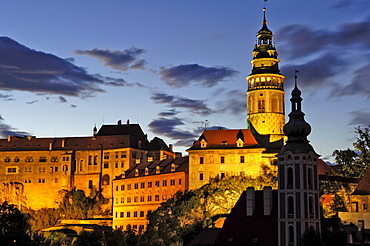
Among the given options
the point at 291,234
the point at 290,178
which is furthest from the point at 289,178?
the point at 291,234

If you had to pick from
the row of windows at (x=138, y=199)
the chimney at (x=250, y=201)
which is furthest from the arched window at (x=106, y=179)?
the chimney at (x=250, y=201)

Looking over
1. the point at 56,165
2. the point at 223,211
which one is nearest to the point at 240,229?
the point at 223,211

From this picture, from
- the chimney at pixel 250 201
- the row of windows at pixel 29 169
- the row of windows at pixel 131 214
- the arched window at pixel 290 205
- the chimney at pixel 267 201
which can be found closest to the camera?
the arched window at pixel 290 205

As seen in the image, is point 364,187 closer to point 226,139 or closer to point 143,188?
point 226,139

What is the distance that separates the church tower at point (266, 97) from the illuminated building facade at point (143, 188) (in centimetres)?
1298

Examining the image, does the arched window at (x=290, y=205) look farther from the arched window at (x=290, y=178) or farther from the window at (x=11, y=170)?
the window at (x=11, y=170)

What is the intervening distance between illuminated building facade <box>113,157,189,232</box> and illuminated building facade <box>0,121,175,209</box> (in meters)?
7.06

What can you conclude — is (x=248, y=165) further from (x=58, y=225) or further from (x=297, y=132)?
(x=58, y=225)

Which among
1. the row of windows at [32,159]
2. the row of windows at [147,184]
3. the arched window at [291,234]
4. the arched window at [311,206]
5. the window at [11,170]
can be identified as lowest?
the arched window at [291,234]

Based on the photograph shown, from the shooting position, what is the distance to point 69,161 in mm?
129500

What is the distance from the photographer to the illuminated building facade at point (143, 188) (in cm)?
10262

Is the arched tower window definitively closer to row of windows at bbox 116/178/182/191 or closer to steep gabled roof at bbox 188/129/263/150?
steep gabled roof at bbox 188/129/263/150

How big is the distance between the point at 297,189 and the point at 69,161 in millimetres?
75596

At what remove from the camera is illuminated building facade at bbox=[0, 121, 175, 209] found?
12650 cm
